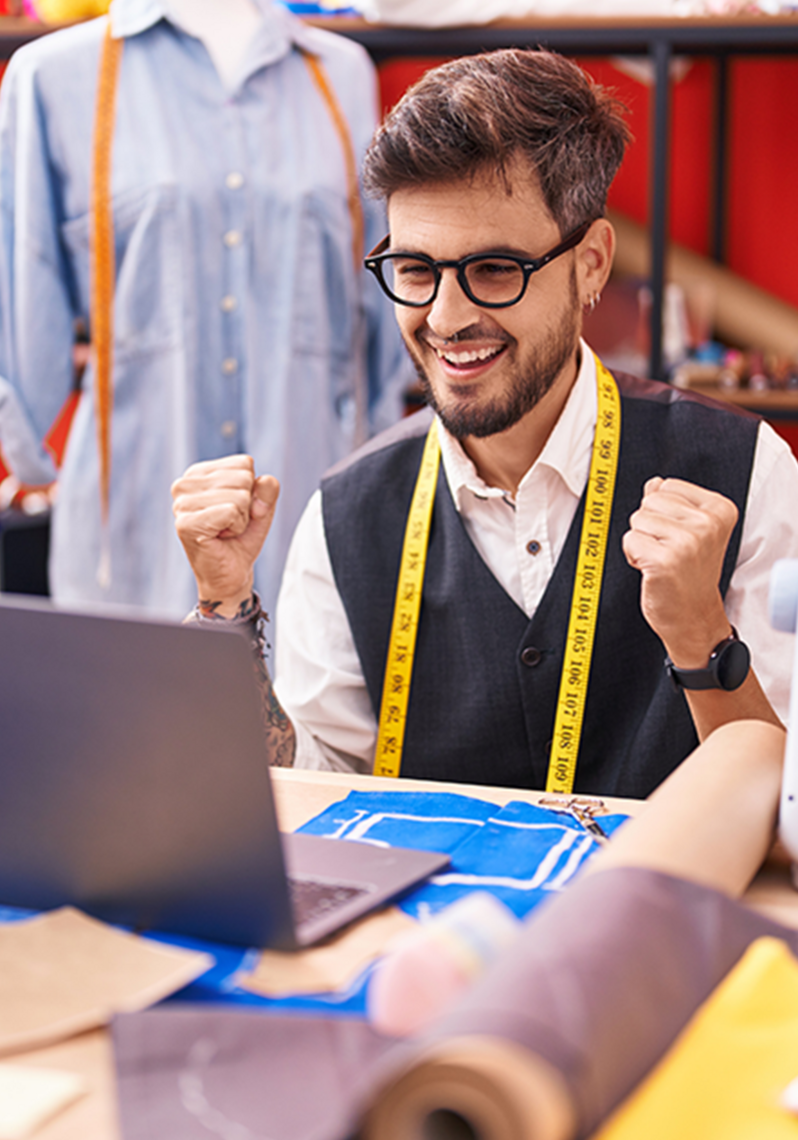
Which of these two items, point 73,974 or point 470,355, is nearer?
point 73,974

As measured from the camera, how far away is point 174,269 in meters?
2.46

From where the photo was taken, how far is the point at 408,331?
166 centimetres

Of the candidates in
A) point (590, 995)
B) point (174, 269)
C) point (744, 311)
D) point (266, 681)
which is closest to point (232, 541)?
point (266, 681)

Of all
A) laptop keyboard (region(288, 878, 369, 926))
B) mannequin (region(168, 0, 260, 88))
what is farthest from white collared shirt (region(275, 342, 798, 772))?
mannequin (region(168, 0, 260, 88))

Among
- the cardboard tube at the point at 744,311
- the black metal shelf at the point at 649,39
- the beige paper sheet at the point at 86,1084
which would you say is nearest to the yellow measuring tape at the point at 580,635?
the beige paper sheet at the point at 86,1084

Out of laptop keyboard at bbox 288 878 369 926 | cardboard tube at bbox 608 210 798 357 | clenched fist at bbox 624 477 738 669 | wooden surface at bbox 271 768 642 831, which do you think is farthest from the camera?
cardboard tube at bbox 608 210 798 357

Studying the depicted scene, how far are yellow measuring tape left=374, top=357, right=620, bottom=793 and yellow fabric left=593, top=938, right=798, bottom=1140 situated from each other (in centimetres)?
82

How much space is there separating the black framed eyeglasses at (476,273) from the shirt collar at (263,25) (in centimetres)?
110

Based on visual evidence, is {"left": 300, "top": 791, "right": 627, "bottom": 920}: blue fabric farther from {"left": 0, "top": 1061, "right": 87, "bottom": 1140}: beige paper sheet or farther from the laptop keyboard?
{"left": 0, "top": 1061, "right": 87, "bottom": 1140}: beige paper sheet

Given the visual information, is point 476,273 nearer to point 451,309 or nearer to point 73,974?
point 451,309

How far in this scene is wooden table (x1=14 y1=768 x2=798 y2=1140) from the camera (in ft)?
2.42

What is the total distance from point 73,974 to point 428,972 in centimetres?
32

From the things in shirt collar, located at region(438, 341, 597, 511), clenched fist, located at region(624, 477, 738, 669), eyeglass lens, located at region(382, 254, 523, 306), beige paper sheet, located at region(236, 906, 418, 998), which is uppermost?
eyeglass lens, located at region(382, 254, 523, 306)

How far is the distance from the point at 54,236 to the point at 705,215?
7.13 ft
